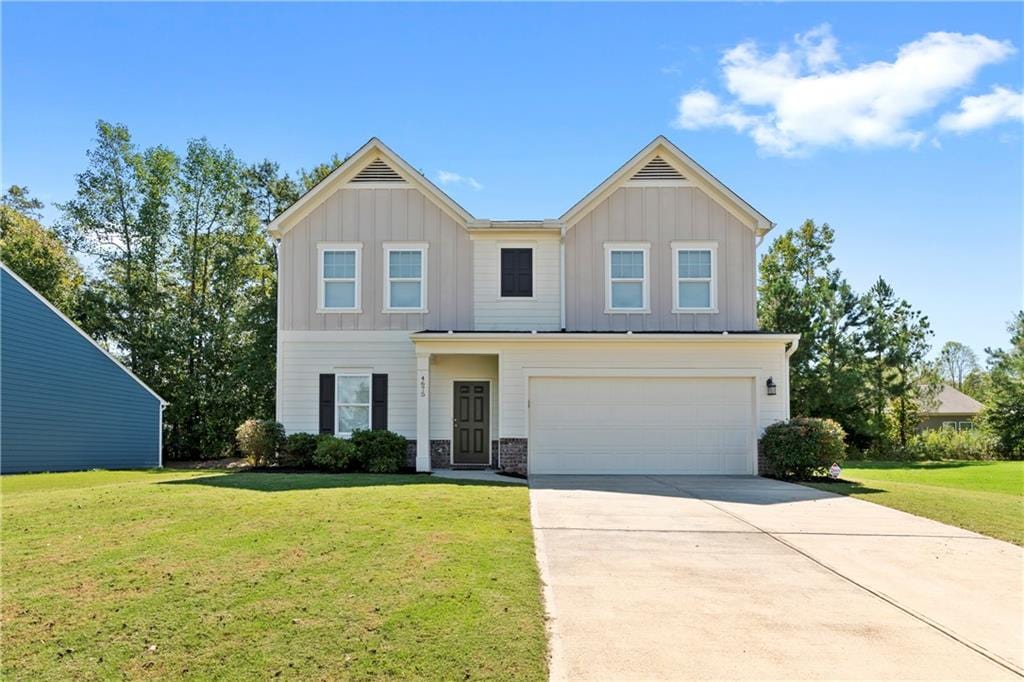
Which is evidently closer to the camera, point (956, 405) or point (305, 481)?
point (305, 481)

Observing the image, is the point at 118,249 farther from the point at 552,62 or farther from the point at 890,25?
the point at 890,25

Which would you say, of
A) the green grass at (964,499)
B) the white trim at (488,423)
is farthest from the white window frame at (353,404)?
the green grass at (964,499)

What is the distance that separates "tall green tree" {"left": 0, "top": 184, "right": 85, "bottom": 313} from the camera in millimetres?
26672

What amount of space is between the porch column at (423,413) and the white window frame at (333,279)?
274cm

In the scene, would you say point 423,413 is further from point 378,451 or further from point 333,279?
point 333,279

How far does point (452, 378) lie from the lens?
16.9 m

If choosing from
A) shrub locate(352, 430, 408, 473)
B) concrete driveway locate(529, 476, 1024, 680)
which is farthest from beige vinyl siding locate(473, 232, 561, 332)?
concrete driveway locate(529, 476, 1024, 680)

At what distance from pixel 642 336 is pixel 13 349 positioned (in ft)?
53.0

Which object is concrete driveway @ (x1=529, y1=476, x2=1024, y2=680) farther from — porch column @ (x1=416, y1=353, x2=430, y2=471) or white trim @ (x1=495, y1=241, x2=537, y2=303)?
white trim @ (x1=495, y1=241, x2=537, y2=303)

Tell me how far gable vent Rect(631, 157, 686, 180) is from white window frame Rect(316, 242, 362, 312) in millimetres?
7579

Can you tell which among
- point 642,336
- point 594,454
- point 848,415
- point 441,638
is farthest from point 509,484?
point 848,415

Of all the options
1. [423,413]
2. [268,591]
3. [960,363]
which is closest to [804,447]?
[423,413]

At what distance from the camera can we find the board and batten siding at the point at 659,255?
1744 cm

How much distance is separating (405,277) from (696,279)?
299 inches
